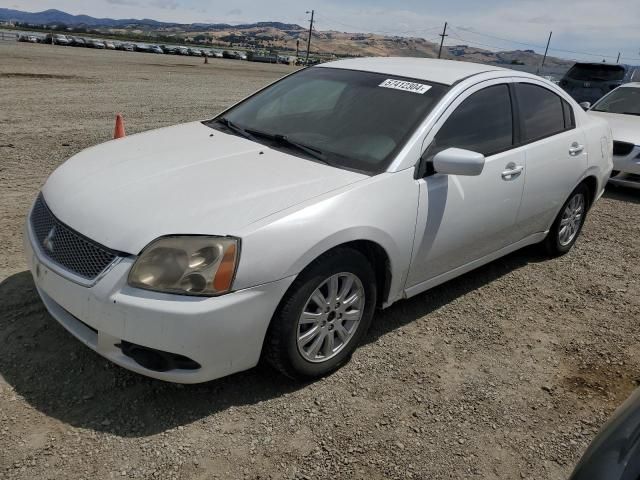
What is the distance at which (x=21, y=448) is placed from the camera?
2354mm

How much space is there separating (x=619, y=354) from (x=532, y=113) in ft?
6.08

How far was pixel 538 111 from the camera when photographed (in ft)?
13.8

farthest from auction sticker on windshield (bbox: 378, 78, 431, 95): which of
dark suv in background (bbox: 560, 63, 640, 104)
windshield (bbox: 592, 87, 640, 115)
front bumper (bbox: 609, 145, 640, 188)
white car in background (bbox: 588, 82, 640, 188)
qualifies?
dark suv in background (bbox: 560, 63, 640, 104)

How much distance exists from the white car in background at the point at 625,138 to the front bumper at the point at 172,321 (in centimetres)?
641

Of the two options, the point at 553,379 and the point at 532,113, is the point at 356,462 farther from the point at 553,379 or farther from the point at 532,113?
the point at 532,113

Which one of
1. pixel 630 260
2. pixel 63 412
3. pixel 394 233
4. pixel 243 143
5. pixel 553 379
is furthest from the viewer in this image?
pixel 630 260

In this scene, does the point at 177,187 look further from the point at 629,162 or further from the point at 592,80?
the point at 592,80

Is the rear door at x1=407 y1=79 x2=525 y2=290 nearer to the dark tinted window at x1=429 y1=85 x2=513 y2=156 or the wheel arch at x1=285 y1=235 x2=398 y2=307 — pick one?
the dark tinted window at x1=429 y1=85 x2=513 y2=156

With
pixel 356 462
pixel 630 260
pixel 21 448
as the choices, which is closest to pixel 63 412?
pixel 21 448

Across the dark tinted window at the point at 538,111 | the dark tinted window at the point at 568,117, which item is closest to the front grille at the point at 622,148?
the dark tinted window at the point at 568,117

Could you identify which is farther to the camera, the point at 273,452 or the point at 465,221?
the point at 465,221

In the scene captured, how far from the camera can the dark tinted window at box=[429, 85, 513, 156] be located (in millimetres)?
3365

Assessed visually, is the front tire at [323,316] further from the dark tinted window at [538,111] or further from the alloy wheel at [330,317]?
the dark tinted window at [538,111]

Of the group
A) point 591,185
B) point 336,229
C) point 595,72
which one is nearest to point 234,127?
point 336,229
